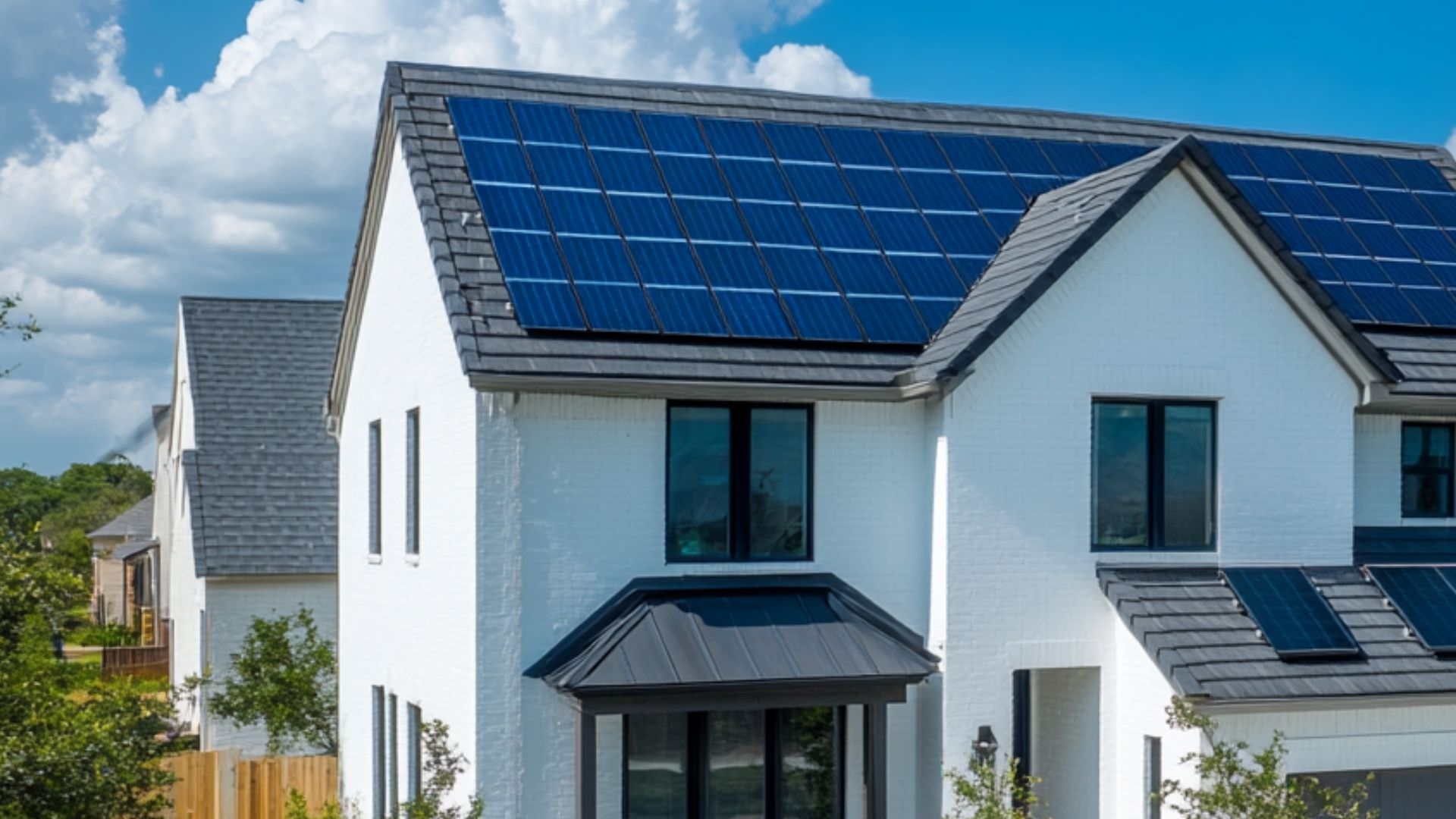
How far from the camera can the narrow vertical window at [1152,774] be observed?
1644 cm

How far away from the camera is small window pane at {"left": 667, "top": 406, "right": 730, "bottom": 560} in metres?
16.5

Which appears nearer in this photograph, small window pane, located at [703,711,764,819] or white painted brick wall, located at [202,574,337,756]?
small window pane, located at [703,711,764,819]

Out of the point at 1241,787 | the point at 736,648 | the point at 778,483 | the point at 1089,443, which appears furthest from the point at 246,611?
the point at 1241,787

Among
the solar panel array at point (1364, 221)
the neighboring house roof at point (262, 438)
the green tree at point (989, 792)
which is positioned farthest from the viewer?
the neighboring house roof at point (262, 438)

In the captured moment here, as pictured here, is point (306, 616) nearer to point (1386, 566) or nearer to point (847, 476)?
point (847, 476)

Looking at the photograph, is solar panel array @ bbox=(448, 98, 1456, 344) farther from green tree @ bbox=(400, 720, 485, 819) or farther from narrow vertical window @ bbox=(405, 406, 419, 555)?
green tree @ bbox=(400, 720, 485, 819)

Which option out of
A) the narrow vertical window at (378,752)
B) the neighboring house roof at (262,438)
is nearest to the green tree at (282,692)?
the neighboring house roof at (262,438)

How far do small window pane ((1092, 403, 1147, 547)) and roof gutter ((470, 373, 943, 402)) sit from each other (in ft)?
6.54

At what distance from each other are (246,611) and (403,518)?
32.2 ft

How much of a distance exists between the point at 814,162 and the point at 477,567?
6889 millimetres

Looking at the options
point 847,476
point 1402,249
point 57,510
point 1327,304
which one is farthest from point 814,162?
point 57,510

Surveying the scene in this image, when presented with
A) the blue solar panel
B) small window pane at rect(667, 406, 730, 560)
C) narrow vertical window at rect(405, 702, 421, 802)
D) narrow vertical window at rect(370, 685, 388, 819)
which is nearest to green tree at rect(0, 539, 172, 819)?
narrow vertical window at rect(405, 702, 421, 802)

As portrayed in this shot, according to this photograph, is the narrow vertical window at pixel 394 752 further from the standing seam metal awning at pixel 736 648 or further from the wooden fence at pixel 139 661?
the wooden fence at pixel 139 661

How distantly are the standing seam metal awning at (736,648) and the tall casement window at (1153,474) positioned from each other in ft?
8.50
